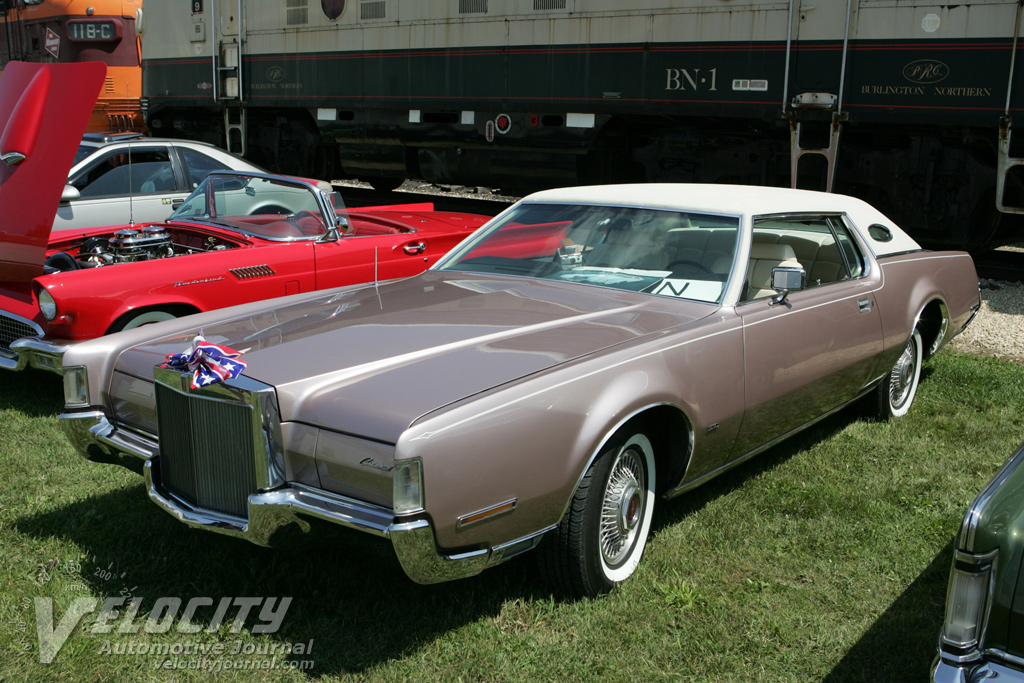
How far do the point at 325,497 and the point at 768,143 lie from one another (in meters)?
7.74

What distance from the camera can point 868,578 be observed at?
3.19 metres

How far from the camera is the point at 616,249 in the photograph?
153 inches

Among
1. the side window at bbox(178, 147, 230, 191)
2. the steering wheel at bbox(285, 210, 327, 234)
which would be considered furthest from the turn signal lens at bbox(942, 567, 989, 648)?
the side window at bbox(178, 147, 230, 191)

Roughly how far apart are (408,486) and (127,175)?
6020 millimetres

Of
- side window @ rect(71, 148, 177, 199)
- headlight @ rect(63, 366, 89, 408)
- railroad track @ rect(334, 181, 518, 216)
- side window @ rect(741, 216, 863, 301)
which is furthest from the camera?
railroad track @ rect(334, 181, 518, 216)

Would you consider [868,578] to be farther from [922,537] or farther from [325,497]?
[325,497]

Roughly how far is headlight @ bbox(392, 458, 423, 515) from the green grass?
18 cm

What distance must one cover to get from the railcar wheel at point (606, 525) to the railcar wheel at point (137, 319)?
2693 mm

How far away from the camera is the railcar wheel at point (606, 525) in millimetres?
2799

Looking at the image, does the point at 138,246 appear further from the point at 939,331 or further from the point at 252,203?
the point at 939,331

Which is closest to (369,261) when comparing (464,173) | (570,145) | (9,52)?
(570,145)

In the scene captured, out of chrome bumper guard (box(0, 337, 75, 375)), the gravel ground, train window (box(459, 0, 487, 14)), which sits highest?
train window (box(459, 0, 487, 14))

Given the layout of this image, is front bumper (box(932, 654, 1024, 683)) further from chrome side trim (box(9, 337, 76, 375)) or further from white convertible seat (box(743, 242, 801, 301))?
chrome side trim (box(9, 337, 76, 375))

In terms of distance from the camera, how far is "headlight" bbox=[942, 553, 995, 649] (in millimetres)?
1990
